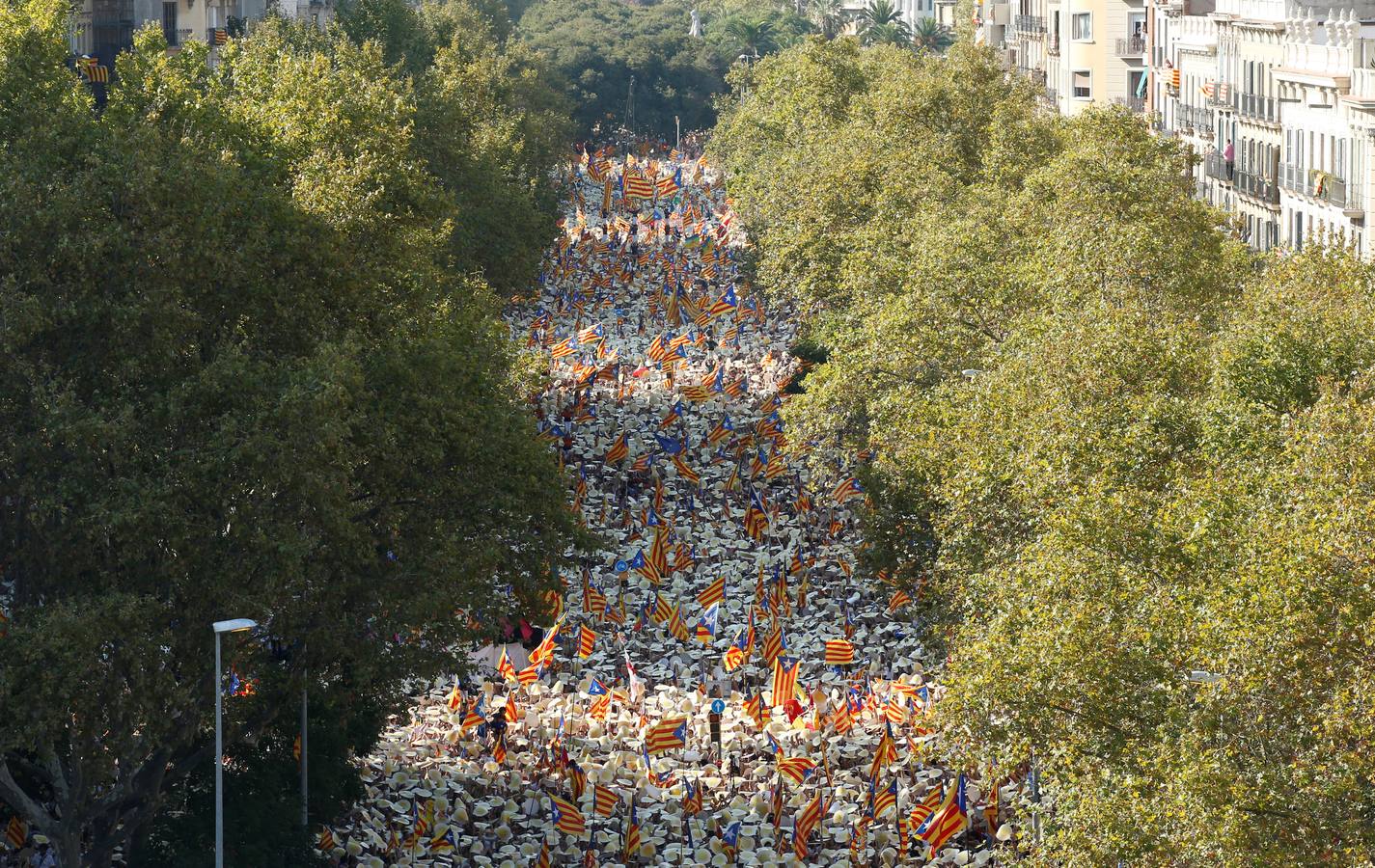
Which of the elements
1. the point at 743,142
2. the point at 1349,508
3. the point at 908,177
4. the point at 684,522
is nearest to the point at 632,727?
the point at 684,522

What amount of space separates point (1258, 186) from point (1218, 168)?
692cm

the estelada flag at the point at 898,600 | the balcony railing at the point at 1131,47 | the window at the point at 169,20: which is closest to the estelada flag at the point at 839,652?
the estelada flag at the point at 898,600

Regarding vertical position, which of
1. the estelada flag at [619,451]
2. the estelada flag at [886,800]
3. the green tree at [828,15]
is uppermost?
the green tree at [828,15]

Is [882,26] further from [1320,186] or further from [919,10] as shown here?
[1320,186]

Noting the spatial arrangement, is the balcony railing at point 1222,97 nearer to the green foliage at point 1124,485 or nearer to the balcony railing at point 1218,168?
the balcony railing at point 1218,168

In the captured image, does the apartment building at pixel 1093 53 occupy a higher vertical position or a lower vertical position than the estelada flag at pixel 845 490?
higher

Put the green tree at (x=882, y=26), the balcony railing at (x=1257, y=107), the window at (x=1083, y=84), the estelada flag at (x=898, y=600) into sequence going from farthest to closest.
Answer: the green tree at (x=882, y=26) < the window at (x=1083, y=84) < the balcony railing at (x=1257, y=107) < the estelada flag at (x=898, y=600)

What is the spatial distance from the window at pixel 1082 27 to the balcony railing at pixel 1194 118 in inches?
544

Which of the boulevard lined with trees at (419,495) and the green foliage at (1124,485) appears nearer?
the green foliage at (1124,485)

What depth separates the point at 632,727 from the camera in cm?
3728

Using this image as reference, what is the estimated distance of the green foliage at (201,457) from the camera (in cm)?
2583

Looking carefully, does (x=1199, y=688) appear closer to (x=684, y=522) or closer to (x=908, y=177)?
(x=684, y=522)

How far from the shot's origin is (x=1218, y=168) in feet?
243

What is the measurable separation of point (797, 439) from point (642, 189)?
41.2 m
